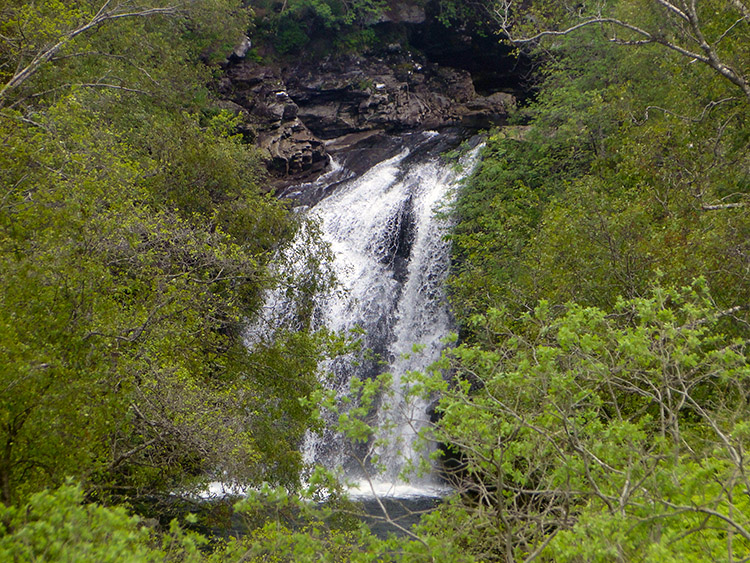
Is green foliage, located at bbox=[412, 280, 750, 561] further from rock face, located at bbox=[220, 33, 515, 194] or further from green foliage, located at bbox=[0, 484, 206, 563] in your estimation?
rock face, located at bbox=[220, 33, 515, 194]

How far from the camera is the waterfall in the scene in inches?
591

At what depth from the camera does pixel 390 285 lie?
55.8ft

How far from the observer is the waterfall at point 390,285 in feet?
49.2

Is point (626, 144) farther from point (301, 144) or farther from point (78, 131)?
point (301, 144)

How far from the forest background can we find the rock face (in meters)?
4.26

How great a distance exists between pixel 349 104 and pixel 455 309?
17.0 m

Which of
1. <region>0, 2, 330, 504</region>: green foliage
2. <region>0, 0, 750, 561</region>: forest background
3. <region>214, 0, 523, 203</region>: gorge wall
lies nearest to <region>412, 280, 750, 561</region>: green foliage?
<region>0, 0, 750, 561</region>: forest background

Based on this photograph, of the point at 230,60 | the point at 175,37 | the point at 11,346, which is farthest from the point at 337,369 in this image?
the point at 230,60

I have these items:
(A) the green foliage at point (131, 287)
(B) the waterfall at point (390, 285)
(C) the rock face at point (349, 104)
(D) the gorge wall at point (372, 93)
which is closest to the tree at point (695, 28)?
(B) the waterfall at point (390, 285)

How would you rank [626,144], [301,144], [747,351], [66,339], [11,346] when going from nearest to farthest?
[11,346], [66,339], [747,351], [626,144], [301,144]

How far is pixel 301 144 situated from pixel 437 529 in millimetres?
20873

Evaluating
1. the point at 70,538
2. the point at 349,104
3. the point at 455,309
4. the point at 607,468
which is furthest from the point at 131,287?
the point at 349,104

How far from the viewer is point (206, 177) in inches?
547

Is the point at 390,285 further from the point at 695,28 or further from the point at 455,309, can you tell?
the point at 695,28
